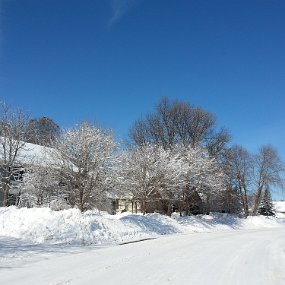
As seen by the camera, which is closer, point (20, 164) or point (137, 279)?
point (137, 279)

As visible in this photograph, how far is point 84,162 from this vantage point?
80.8ft

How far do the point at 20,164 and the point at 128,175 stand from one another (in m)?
10.6

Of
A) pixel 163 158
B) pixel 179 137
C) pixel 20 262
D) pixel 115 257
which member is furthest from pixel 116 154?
pixel 179 137

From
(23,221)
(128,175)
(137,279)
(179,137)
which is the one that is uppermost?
(179,137)

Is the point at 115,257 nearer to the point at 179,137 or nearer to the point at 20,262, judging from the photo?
the point at 20,262

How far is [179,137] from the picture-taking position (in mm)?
49969

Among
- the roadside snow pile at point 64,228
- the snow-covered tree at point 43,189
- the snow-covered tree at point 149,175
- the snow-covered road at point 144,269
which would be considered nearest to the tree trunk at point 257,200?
the snow-covered tree at point 149,175

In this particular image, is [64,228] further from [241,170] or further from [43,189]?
[241,170]

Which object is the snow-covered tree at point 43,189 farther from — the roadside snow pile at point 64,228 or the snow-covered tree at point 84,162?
the roadside snow pile at point 64,228

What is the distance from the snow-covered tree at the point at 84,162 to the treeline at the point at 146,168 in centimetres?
7

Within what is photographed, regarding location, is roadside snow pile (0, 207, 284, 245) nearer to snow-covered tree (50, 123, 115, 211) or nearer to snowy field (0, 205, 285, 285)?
snowy field (0, 205, 285, 285)

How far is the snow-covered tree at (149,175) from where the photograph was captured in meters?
35.4

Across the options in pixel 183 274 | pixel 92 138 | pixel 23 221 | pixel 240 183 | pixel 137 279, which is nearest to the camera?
pixel 137 279

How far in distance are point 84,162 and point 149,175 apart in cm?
1202
